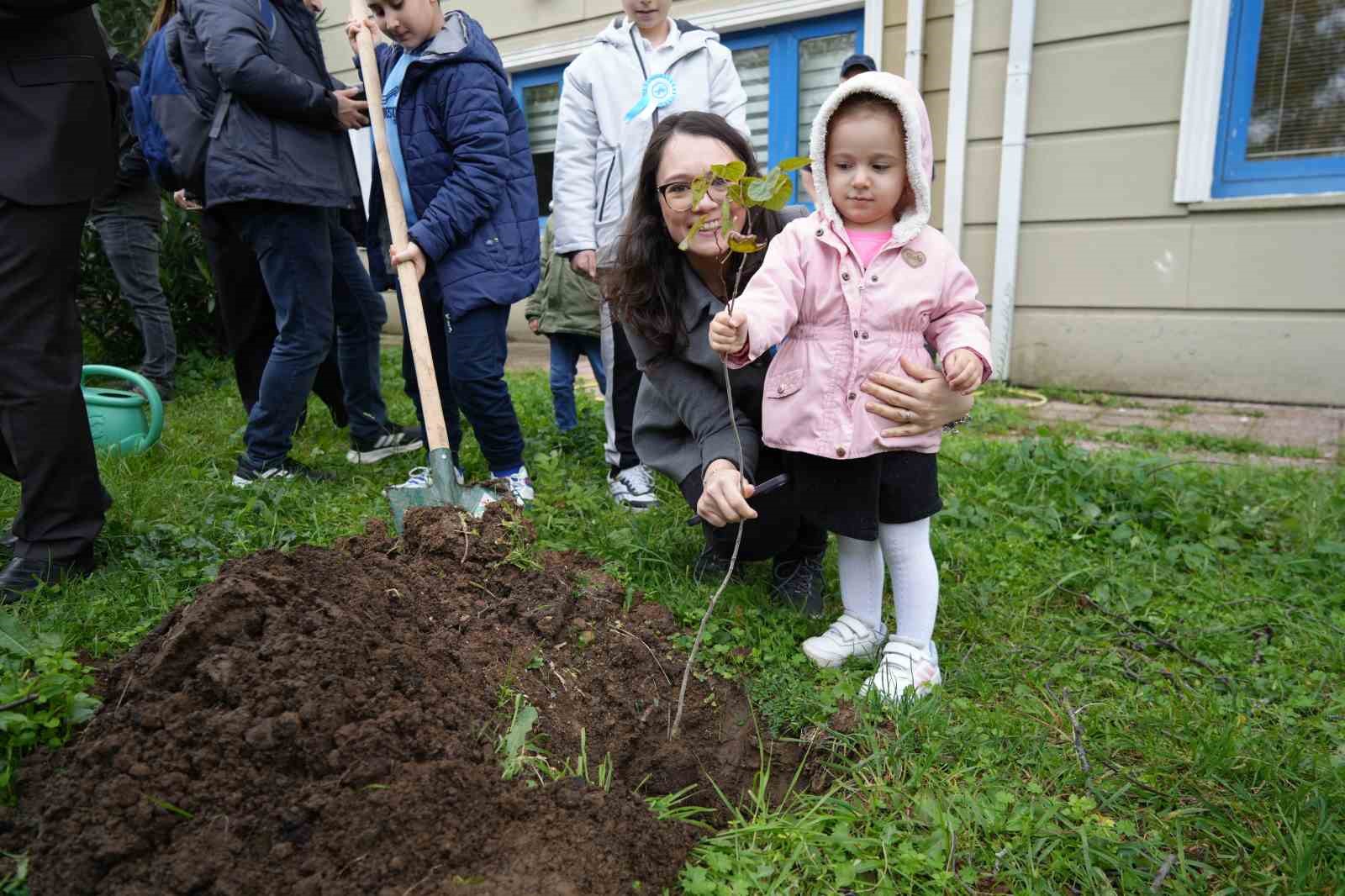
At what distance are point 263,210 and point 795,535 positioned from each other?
2209 millimetres

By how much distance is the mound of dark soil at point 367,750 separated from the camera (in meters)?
1.37

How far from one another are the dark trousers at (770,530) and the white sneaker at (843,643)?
28cm

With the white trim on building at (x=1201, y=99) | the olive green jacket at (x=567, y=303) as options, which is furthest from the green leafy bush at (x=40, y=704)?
the white trim on building at (x=1201, y=99)

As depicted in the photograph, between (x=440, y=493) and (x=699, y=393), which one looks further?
(x=440, y=493)

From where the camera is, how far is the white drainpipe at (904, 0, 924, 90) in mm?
5543

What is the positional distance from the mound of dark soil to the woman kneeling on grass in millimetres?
501

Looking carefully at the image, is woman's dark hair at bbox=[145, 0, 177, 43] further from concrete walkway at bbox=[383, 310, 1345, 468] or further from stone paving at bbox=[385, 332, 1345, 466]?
stone paving at bbox=[385, 332, 1345, 466]

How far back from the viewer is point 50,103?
2354mm

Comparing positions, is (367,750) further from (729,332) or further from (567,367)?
(567,367)

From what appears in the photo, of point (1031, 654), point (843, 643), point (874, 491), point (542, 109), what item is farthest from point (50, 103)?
point (542, 109)

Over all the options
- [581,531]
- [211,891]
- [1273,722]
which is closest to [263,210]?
[581,531]

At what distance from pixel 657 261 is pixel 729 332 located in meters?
0.67

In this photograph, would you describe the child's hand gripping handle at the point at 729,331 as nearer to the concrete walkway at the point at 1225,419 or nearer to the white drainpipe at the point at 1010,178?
the concrete walkway at the point at 1225,419

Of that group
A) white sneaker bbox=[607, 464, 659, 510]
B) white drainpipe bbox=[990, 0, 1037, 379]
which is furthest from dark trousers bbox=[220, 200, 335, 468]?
white drainpipe bbox=[990, 0, 1037, 379]
